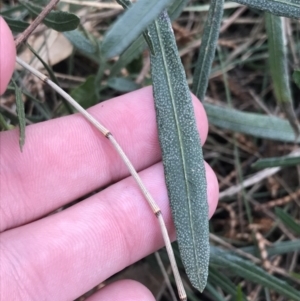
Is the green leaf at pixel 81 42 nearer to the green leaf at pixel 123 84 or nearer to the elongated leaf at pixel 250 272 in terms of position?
the green leaf at pixel 123 84

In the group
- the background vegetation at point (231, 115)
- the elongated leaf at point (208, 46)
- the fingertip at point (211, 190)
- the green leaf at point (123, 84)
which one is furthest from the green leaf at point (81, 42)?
the fingertip at point (211, 190)

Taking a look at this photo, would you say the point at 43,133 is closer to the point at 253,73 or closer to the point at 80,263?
the point at 80,263

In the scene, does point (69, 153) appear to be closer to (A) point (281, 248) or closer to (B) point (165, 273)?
(B) point (165, 273)

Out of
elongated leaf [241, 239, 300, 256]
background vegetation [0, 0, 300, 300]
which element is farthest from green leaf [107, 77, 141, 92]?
elongated leaf [241, 239, 300, 256]

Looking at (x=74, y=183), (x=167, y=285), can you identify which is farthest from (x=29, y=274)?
(x=167, y=285)

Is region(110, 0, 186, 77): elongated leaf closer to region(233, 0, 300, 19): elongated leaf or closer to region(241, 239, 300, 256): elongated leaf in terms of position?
region(233, 0, 300, 19): elongated leaf
